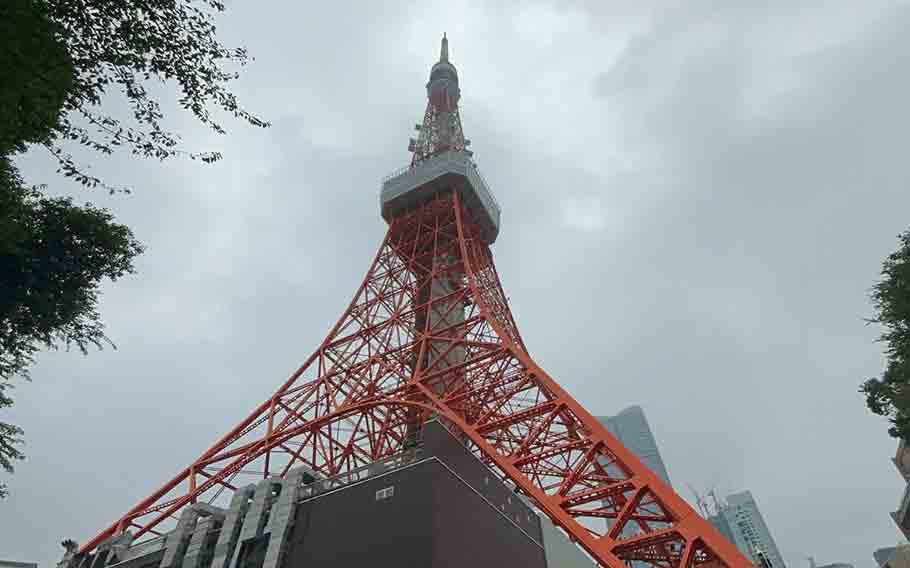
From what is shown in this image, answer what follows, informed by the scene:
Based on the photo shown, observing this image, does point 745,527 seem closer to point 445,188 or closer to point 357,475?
point 445,188

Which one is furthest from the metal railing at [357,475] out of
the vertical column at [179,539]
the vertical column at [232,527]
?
the vertical column at [179,539]

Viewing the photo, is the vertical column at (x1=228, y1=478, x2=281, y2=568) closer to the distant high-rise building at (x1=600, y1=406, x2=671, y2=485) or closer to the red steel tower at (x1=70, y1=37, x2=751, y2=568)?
the red steel tower at (x1=70, y1=37, x2=751, y2=568)

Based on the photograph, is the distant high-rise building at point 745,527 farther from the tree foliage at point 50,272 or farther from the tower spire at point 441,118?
the tree foliage at point 50,272

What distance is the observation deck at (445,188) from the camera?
1049 inches

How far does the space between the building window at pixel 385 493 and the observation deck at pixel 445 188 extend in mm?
16554

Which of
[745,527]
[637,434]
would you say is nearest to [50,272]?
[745,527]

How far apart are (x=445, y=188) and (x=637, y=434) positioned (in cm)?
16690

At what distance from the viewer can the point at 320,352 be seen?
21.8 m

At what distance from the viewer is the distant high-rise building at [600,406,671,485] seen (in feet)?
552

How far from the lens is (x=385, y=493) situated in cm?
1282

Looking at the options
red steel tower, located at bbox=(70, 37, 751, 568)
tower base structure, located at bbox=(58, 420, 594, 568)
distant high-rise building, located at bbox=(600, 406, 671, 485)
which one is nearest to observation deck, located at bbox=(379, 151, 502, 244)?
red steel tower, located at bbox=(70, 37, 751, 568)

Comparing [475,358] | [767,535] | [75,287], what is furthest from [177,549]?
[767,535]

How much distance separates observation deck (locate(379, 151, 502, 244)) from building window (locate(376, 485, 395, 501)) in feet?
54.3

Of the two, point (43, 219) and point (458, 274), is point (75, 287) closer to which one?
point (43, 219)
